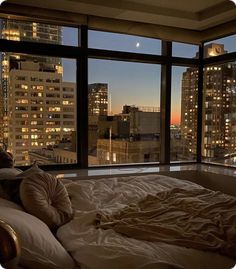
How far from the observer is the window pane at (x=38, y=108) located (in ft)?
11.3

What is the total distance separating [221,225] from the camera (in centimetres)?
144

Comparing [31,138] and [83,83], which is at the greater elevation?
[83,83]

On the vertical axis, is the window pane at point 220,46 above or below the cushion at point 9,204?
above

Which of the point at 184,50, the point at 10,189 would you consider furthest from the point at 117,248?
the point at 184,50

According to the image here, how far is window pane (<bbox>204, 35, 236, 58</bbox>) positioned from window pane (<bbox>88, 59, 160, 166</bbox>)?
2.59 feet

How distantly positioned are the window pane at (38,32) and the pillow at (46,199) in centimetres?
213

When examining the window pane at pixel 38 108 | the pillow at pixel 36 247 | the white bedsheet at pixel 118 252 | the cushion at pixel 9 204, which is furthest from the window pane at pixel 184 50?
the pillow at pixel 36 247

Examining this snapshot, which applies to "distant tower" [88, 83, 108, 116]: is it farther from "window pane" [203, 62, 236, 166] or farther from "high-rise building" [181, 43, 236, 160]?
"window pane" [203, 62, 236, 166]

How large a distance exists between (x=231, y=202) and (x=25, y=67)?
2687 mm

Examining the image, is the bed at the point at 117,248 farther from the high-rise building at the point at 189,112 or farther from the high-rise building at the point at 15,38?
the high-rise building at the point at 189,112

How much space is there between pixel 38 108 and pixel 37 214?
7.32 feet

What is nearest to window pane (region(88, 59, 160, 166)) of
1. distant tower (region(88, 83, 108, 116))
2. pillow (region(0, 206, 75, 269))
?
distant tower (region(88, 83, 108, 116))

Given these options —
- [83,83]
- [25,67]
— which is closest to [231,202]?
[83,83]

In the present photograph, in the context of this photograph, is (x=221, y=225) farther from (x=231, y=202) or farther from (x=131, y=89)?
(x=131, y=89)
